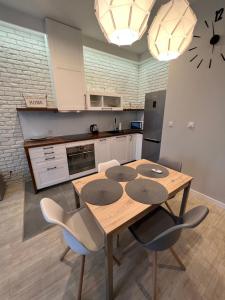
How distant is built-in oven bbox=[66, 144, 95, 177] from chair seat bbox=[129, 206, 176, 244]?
1.81 metres

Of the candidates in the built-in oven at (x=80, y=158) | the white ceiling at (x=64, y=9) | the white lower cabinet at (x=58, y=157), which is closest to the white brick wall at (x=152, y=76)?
the white ceiling at (x=64, y=9)

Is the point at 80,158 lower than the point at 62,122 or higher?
lower

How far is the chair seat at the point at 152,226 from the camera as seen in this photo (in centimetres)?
106

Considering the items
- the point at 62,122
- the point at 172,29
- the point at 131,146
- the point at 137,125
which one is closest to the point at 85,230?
the point at 172,29

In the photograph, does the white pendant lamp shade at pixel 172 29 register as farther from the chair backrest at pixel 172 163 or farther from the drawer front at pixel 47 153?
the drawer front at pixel 47 153

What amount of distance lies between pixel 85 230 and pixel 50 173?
1.57m

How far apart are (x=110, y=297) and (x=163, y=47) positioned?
196cm

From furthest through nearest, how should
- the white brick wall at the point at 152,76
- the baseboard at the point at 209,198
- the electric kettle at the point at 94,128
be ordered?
the electric kettle at the point at 94,128, the white brick wall at the point at 152,76, the baseboard at the point at 209,198

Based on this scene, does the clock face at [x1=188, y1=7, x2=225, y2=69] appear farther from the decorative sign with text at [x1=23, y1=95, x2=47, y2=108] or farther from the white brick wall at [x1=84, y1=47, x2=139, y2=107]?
the decorative sign with text at [x1=23, y1=95, x2=47, y2=108]

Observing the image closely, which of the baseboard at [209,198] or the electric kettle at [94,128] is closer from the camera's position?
the baseboard at [209,198]

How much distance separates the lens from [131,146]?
347 cm

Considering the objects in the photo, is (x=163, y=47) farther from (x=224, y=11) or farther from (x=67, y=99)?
(x=67, y=99)

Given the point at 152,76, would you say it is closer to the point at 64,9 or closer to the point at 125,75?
the point at 125,75

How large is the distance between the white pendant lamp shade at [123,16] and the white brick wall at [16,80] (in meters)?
2.15
